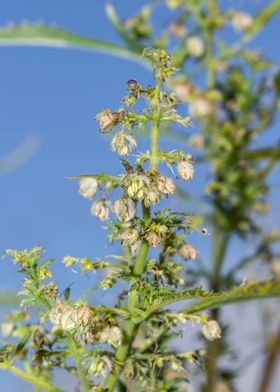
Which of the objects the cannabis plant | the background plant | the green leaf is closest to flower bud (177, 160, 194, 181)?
the cannabis plant

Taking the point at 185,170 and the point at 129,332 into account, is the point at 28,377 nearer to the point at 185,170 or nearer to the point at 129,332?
the point at 129,332

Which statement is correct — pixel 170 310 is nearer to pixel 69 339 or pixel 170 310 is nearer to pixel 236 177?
pixel 69 339

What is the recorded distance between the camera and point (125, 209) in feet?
1.91

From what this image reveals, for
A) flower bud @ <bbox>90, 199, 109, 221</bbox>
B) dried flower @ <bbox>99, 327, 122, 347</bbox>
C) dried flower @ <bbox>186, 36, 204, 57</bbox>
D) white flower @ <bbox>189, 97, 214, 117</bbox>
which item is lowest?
dried flower @ <bbox>99, 327, 122, 347</bbox>

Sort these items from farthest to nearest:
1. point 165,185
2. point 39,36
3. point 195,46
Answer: point 195,46 → point 39,36 → point 165,185

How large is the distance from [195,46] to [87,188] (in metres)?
1.56

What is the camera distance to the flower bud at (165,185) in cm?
57

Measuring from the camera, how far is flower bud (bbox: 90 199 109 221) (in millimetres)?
631

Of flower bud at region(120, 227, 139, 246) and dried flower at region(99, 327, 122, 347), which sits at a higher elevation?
flower bud at region(120, 227, 139, 246)

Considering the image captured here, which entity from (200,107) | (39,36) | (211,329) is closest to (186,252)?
(211,329)

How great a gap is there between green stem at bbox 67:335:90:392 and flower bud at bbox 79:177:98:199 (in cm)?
11

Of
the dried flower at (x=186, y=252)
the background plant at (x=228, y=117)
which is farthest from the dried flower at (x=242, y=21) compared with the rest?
the dried flower at (x=186, y=252)

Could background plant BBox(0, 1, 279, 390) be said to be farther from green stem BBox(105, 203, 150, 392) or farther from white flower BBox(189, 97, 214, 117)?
green stem BBox(105, 203, 150, 392)

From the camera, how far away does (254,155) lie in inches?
85.7
